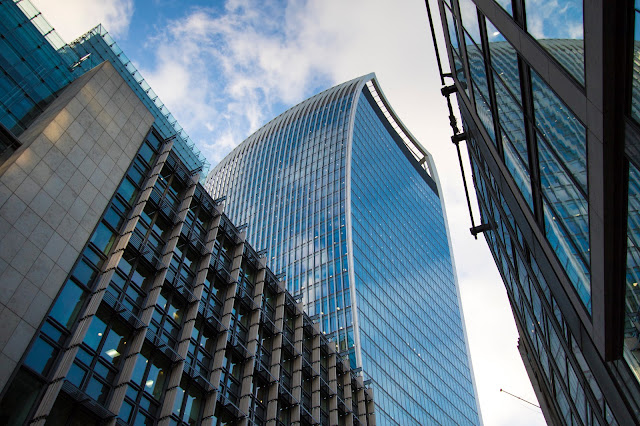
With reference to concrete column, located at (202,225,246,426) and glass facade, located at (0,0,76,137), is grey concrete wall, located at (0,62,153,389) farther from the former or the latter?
concrete column, located at (202,225,246,426)

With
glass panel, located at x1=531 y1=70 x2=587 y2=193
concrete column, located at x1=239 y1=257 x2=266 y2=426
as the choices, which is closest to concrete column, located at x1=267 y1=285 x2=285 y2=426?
concrete column, located at x1=239 y1=257 x2=266 y2=426

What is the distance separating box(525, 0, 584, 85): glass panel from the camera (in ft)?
34.6

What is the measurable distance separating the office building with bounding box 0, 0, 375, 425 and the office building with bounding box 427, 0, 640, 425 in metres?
19.9

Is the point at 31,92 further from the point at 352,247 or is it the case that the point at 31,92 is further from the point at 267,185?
the point at 267,185

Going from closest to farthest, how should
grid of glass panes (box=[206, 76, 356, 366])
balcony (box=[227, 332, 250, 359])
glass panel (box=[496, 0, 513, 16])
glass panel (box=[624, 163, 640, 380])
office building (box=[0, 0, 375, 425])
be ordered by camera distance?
glass panel (box=[624, 163, 640, 380]) < glass panel (box=[496, 0, 513, 16]) < office building (box=[0, 0, 375, 425]) < balcony (box=[227, 332, 250, 359]) < grid of glass panes (box=[206, 76, 356, 366])

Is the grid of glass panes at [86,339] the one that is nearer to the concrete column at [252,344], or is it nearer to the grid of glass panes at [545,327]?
the concrete column at [252,344]

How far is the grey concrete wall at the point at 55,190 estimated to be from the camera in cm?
2080

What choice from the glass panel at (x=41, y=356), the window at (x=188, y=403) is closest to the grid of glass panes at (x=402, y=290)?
the window at (x=188, y=403)

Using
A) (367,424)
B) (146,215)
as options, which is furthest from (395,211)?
(146,215)

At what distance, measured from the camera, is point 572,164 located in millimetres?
13109

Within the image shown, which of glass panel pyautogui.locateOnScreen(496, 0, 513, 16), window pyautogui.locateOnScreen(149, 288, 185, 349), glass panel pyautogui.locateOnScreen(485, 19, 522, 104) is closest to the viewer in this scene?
glass panel pyautogui.locateOnScreen(496, 0, 513, 16)

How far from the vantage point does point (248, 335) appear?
3678cm

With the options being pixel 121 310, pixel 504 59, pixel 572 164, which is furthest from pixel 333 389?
pixel 572 164

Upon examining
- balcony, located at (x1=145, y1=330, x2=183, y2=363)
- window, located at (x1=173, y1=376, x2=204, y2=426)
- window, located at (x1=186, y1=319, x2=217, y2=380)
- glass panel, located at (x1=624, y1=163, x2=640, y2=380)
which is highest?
window, located at (x1=186, y1=319, x2=217, y2=380)
